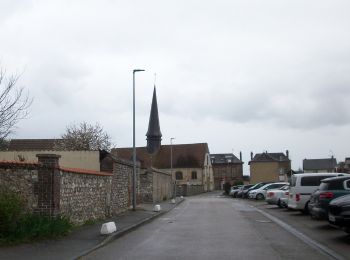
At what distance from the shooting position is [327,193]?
1789cm

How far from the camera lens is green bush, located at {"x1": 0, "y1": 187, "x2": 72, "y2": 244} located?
13.9 m

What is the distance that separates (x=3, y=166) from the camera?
1523cm

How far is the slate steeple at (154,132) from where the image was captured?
106 m

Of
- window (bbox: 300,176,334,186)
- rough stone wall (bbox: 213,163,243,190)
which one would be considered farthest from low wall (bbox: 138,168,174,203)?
rough stone wall (bbox: 213,163,243,190)

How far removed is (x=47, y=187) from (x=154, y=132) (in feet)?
308

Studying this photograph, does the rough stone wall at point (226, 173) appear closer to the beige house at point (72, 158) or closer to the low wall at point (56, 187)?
the beige house at point (72, 158)

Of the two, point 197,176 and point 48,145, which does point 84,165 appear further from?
point 197,176

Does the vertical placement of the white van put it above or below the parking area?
above

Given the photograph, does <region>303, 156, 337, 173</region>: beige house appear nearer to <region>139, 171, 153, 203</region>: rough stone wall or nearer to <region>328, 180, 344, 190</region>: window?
<region>139, 171, 153, 203</region>: rough stone wall

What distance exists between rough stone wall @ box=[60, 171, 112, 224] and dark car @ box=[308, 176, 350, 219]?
8.02 metres

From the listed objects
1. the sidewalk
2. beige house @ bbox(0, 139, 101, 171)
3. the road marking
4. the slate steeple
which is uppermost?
the slate steeple

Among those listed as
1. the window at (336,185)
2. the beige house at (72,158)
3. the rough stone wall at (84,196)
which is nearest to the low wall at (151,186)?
the beige house at (72,158)

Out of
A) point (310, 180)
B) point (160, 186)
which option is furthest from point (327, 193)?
point (160, 186)

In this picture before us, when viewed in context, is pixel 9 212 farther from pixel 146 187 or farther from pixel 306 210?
pixel 146 187
